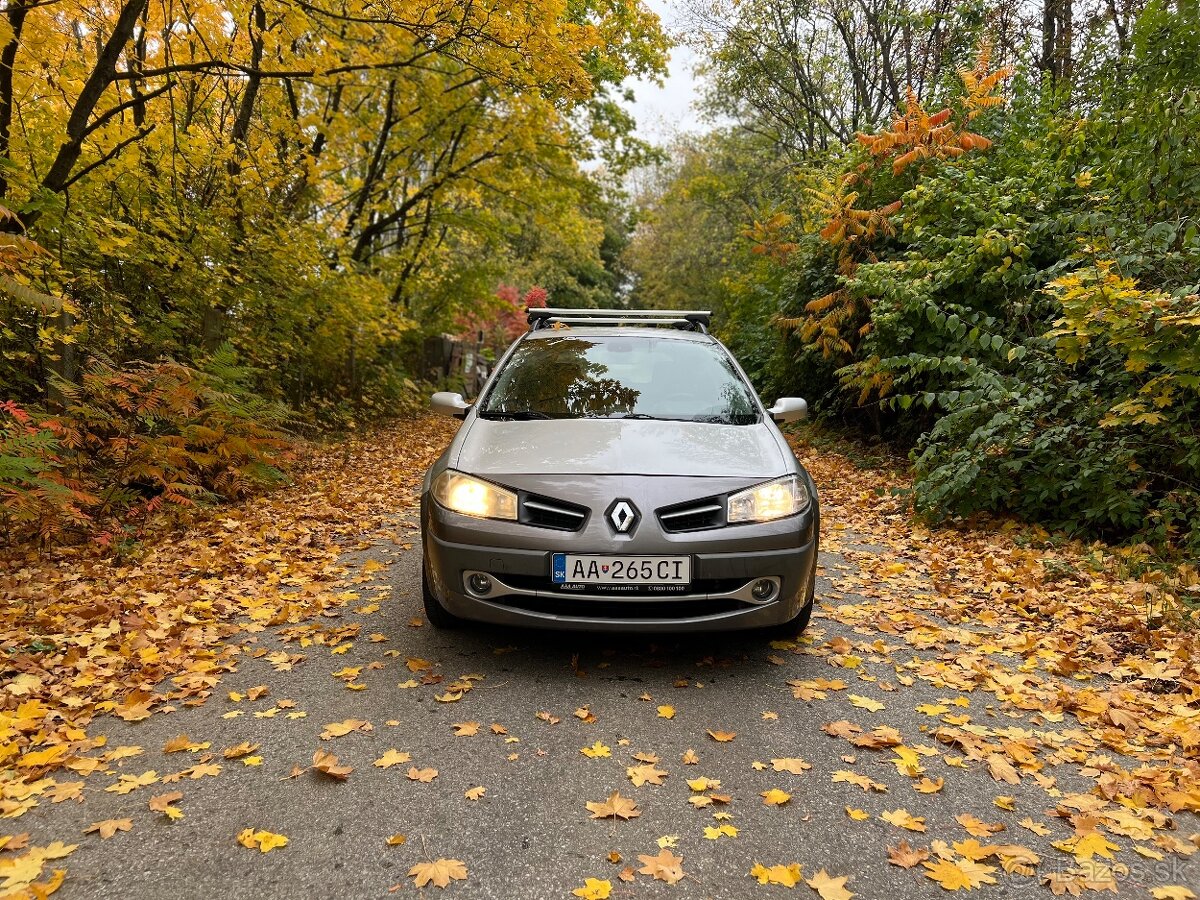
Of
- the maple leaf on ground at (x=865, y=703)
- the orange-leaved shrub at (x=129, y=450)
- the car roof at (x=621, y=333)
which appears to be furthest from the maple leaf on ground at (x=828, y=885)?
the orange-leaved shrub at (x=129, y=450)

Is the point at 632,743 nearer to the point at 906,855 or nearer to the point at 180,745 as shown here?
the point at 906,855

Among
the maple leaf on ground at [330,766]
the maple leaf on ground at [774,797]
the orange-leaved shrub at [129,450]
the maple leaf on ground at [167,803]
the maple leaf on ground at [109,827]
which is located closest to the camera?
the maple leaf on ground at [109,827]

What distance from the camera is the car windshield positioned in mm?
4258

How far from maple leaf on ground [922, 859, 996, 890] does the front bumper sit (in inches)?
51.4

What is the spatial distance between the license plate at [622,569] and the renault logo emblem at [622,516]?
12 centimetres

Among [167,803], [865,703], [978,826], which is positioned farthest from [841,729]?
[167,803]

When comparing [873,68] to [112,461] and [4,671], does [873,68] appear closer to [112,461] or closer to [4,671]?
[112,461]

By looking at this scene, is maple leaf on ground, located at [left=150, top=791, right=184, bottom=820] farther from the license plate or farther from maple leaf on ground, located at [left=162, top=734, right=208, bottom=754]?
the license plate

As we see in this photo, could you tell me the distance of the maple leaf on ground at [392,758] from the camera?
282 cm

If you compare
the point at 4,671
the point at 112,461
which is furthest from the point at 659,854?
the point at 112,461

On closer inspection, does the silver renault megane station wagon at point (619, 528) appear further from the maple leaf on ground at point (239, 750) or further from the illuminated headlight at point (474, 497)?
the maple leaf on ground at point (239, 750)

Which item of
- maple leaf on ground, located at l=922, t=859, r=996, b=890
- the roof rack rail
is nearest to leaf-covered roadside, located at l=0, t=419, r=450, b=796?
the roof rack rail

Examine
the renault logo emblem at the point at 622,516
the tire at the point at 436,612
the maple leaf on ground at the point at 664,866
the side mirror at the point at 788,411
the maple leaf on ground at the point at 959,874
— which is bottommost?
the maple leaf on ground at the point at 664,866

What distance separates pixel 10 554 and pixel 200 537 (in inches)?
46.8
